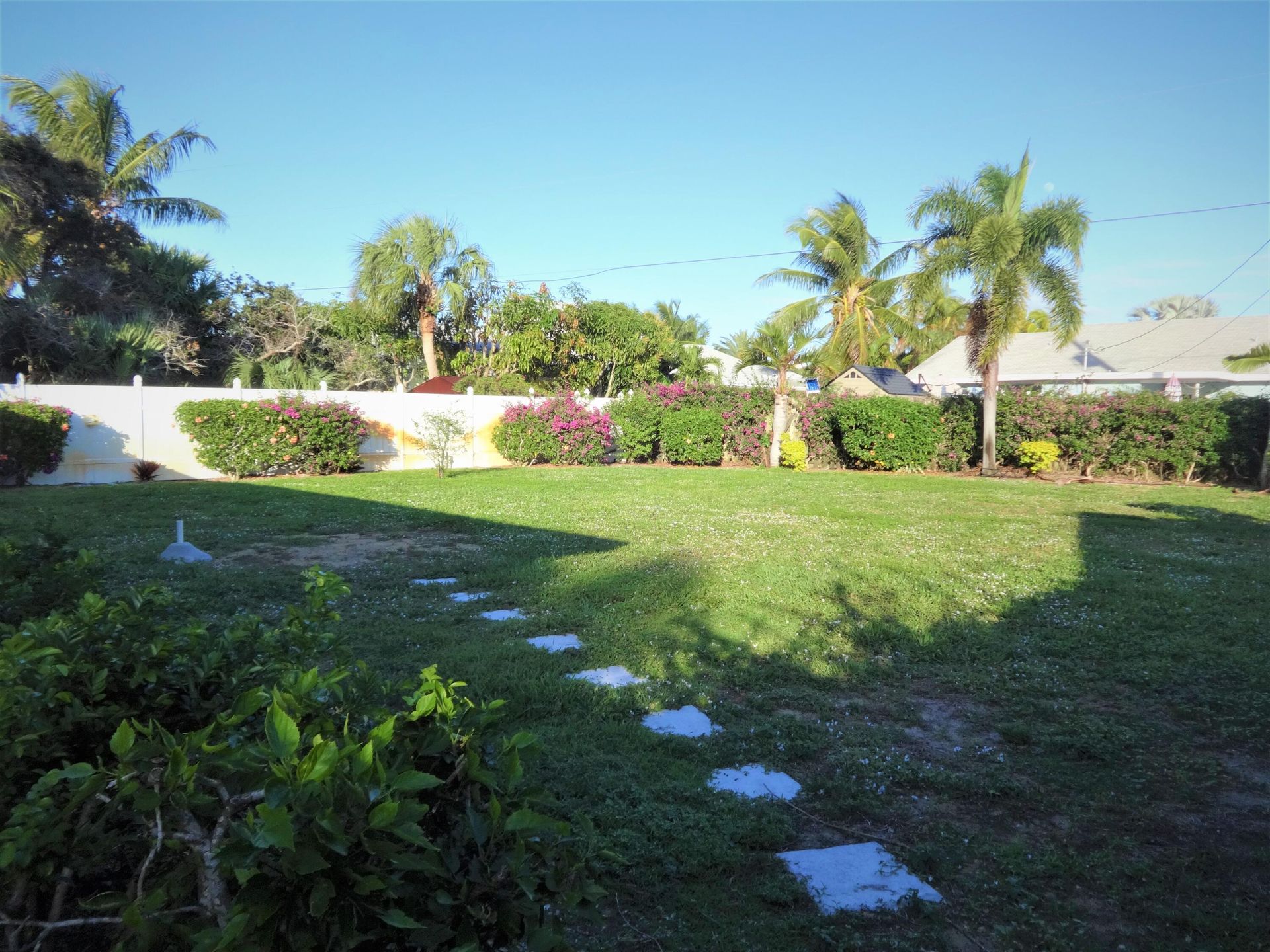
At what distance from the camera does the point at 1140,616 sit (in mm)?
5207

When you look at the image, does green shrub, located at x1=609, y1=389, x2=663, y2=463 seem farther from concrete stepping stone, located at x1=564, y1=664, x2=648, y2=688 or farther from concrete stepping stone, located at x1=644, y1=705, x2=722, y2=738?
concrete stepping stone, located at x1=644, y1=705, x2=722, y2=738

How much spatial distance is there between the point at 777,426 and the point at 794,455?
2.99ft

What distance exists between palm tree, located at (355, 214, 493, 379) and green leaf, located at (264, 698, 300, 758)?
975 inches

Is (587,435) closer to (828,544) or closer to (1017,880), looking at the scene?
(828,544)

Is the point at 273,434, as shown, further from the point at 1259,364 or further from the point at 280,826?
the point at 1259,364

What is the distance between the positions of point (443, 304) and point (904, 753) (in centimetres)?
2409

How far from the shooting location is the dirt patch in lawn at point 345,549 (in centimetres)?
687

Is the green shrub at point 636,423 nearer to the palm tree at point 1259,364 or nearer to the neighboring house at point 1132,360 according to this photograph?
the neighboring house at point 1132,360

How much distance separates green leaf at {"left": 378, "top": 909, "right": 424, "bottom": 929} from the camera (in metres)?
1.05

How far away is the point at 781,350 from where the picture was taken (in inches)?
811

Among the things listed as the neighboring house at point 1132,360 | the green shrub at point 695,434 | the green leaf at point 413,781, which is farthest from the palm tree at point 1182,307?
the green leaf at point 413,781

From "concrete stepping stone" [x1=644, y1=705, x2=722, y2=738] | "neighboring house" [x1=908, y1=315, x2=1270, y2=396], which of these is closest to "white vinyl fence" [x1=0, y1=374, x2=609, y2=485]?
"concrete stepping stone" [x1=644, y1=705, x2=722, y2=738]

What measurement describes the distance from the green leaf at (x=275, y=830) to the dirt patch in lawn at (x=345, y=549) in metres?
5.82

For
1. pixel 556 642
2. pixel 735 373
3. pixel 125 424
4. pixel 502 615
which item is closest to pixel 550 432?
pixel 125 424
